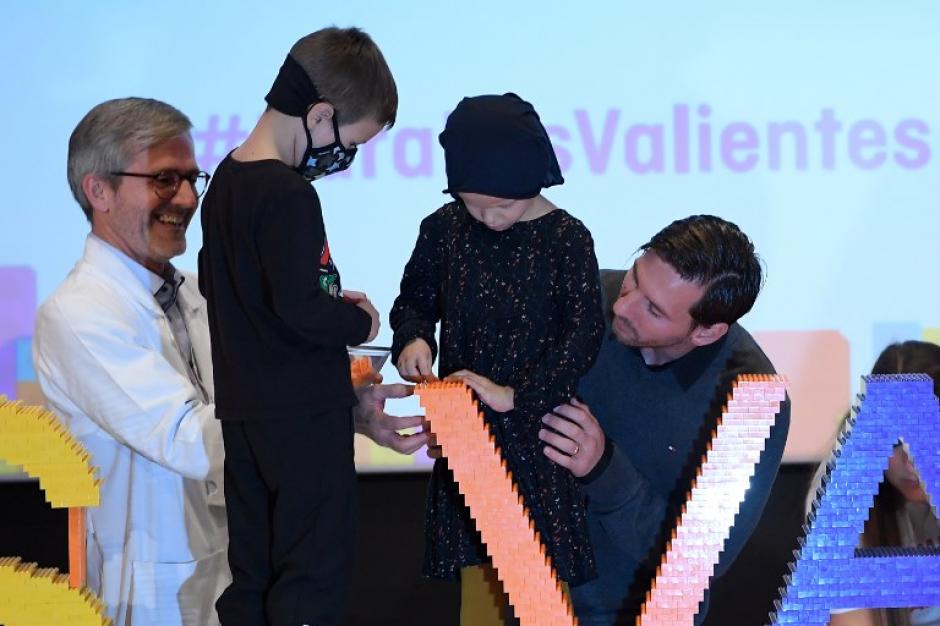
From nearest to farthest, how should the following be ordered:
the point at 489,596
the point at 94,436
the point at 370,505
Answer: the point at 489,596 < the point at 94,436 < the point at 370,505

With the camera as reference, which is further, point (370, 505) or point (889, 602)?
point (370, 505)

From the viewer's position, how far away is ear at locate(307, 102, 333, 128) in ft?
6.15

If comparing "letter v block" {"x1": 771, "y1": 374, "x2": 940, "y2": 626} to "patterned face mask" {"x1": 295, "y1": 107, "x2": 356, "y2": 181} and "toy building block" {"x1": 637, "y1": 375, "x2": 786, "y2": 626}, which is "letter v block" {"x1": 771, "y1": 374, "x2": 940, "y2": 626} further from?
"patterned face mask" {"x1": 295, "y1": 107, "x2": 356, "y2": 181}

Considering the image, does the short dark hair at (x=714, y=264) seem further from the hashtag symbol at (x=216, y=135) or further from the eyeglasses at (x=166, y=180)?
the hashtag symbol at (x=216, y=135)

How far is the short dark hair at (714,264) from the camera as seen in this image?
213 centimetres

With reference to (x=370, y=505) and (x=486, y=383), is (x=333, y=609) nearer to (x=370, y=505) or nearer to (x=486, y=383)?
(x=486, y=383)

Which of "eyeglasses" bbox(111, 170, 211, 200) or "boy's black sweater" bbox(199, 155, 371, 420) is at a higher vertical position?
"eyeglasses" bbox(111, 170, 211, 200)

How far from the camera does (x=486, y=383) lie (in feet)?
6.04

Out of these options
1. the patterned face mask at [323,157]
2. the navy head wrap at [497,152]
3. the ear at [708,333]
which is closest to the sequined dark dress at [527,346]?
the navy head wrap at [497,152]

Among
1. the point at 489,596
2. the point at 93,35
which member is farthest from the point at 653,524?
the point at 93,35

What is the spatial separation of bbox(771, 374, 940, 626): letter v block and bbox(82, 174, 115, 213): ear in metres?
1.39

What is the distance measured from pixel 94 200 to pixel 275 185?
65cm

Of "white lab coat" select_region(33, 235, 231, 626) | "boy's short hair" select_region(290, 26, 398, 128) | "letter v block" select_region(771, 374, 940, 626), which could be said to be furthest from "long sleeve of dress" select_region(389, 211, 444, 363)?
"letter v block" select_region(771, 374, 940, 626)

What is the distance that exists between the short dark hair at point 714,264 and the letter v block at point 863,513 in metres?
0.50
